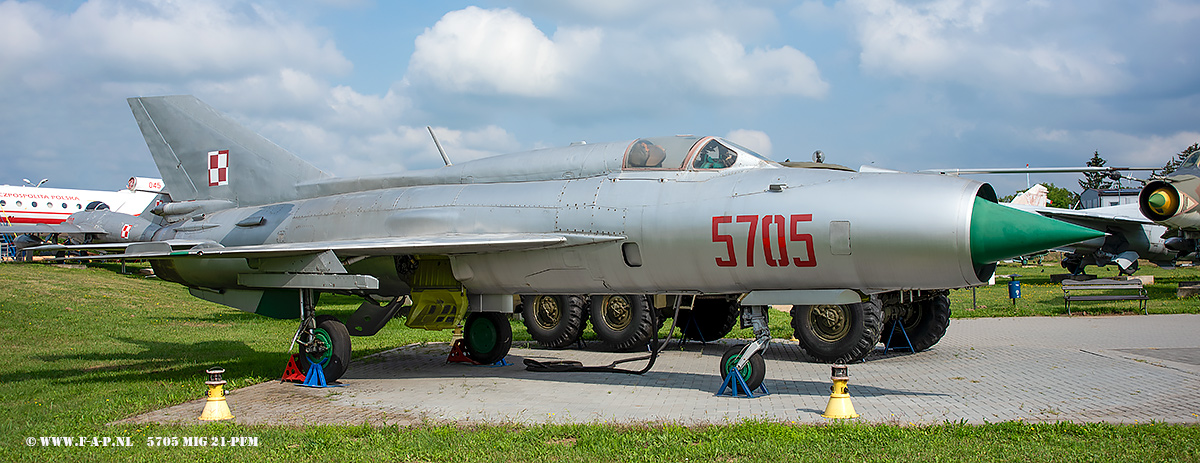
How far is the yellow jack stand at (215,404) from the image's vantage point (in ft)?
22.8

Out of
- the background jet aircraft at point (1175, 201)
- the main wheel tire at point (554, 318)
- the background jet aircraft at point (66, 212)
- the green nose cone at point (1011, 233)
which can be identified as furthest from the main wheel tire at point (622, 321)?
the background jet aircraft at point (66, 212)

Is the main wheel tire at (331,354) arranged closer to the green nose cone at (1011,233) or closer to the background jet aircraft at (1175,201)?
the green nose cone at (1011,233)

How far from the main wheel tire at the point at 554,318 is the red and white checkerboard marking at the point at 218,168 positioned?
493 cm

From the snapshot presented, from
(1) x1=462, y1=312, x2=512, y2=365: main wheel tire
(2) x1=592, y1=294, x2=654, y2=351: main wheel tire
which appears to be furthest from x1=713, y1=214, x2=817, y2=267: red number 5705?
(2) x1=592, y1=294, x2=654, y2=351: main wheel tire

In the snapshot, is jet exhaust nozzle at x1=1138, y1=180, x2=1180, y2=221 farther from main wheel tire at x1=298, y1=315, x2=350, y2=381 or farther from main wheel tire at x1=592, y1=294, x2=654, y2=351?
main wheel tire at x1=298, y1=315, x2=350, y2=381

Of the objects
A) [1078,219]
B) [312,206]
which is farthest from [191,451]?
[1078,219]

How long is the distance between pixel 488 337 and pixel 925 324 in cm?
632

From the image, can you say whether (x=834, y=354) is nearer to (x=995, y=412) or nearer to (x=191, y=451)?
(x=995, y=412)

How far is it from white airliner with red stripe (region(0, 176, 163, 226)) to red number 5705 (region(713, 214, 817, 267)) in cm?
3382

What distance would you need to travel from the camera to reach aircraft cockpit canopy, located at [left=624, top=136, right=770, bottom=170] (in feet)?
27.0

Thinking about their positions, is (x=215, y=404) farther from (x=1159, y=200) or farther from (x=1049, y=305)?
(x=1049, y=305)

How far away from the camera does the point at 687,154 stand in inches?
329

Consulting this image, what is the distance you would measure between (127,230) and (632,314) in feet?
81.3

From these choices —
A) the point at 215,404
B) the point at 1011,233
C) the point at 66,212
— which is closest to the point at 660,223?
the point at 1011,233
